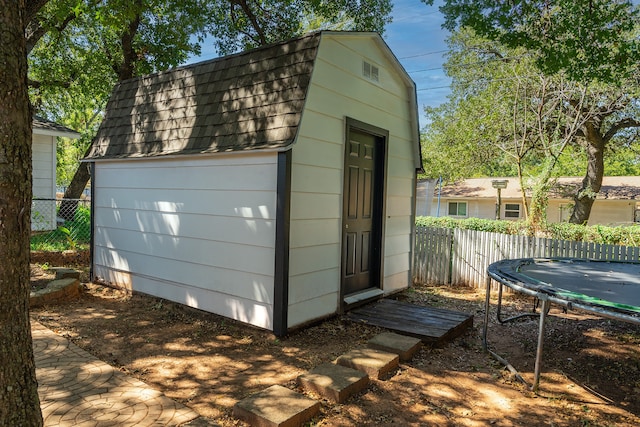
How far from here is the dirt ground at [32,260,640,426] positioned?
3.06m

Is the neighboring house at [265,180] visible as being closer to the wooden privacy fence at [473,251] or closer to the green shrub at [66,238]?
the wooden privacy fence at [473,251]

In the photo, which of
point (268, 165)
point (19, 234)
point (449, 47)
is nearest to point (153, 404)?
point (19, 234)

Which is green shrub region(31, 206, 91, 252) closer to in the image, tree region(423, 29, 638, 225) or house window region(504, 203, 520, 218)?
tree region(423, 29, 638, 225)

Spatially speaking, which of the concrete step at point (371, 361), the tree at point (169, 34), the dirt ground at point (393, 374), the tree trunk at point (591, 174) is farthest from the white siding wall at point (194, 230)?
the tree trunk at point (591, 174)

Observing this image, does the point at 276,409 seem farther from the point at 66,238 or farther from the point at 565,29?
the point at 66,238

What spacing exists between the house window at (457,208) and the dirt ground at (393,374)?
19578 mm

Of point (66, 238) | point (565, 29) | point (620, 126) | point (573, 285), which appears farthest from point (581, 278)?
point (620, 126)

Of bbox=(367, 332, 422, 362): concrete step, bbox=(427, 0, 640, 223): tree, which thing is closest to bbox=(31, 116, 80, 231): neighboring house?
bbox=(367, 332, 422, 362): concrete step

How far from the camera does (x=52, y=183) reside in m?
10.8

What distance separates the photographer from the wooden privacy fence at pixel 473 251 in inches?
275

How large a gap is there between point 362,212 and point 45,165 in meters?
9.43

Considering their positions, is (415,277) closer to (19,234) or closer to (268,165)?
(268,165)

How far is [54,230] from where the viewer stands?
9781mm

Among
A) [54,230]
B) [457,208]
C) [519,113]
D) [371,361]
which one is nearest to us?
[371,361]
